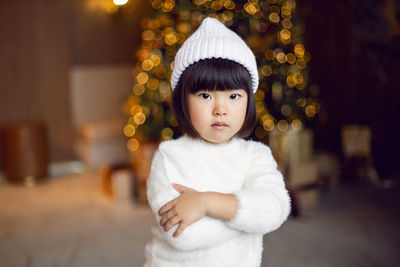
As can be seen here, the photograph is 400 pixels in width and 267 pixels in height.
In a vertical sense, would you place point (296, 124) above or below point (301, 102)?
below

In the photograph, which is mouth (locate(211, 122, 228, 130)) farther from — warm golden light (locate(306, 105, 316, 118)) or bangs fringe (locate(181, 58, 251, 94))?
warm golden light (locate(306, 105, 316, 118))

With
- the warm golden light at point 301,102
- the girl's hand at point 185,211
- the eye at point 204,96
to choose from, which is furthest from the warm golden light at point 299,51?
the girl's hand at point 185,211

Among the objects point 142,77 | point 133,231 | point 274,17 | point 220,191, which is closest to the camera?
point 220,191

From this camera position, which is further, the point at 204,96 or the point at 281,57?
the point at 281,57

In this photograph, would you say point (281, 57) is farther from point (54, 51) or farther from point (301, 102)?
point (54, 51)

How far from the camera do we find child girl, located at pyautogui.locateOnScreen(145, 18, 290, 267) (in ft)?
3.71

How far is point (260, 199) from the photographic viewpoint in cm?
A: 115

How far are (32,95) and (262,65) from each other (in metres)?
2.56

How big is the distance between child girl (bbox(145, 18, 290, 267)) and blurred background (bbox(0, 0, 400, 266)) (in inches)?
50.2

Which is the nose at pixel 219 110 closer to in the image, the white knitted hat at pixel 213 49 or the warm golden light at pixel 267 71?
the white knitted hat at pixel 213 49

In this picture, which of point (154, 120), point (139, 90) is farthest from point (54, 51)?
point (154, 120)

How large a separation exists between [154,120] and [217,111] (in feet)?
7.90

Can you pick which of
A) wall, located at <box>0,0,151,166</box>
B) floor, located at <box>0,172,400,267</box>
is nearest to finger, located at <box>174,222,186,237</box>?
floor, located at <box>0,172,400,267</box>

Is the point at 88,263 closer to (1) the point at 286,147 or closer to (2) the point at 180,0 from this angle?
(1) the point at 286,147
